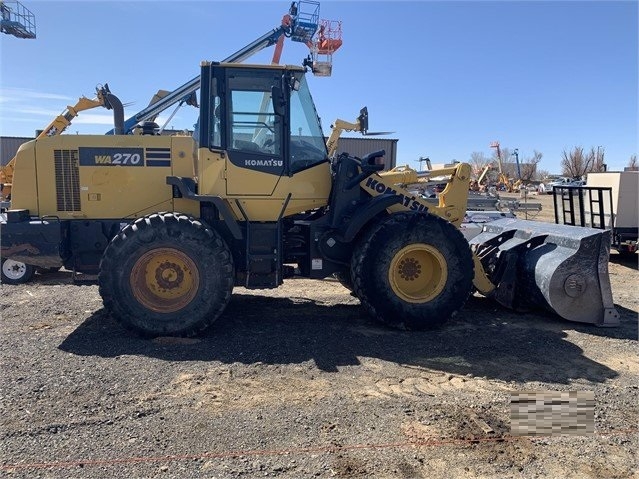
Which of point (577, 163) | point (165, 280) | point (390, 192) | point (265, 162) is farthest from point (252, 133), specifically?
point (577, 163)

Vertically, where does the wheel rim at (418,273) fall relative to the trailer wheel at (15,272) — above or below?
above

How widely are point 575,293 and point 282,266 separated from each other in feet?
11.6

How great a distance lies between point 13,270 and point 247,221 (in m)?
5.34

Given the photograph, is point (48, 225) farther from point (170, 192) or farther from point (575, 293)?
point (575, 293)

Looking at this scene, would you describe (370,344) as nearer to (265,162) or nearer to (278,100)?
(265,162)

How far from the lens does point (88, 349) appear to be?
5098 mm

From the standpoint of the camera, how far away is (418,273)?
5980 millimetres

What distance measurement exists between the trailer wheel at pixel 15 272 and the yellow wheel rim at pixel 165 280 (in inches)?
176

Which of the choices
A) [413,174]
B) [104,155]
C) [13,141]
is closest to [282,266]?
[413,174]

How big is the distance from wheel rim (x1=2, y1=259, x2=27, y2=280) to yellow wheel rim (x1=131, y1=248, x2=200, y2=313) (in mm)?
4559

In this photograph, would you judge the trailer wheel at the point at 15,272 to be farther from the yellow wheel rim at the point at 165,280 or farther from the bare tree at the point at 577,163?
the bare tree at the point at 577,163

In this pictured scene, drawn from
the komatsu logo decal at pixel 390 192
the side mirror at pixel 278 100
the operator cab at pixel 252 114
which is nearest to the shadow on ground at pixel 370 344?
the komatsu logo decal at pixel 390 192

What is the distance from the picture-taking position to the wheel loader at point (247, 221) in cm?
544

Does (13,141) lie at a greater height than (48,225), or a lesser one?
greater
